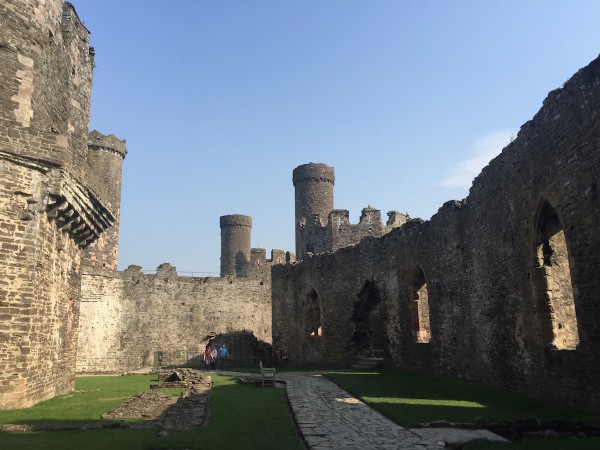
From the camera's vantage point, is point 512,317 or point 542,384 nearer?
point 542,384

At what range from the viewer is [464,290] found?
15016mm

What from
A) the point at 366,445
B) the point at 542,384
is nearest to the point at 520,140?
the point at 542,384

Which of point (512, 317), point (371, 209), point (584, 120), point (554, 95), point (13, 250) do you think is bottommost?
point (512, 317)

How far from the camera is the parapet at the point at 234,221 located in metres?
45.9

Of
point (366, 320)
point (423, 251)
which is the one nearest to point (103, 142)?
point (366, 320)

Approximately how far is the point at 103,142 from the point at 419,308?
21.6 metres

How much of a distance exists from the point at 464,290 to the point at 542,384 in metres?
4.42

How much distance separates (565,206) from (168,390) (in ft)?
36.7

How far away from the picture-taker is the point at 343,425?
8992 mm

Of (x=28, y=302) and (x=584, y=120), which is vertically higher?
(x=584, y=120)

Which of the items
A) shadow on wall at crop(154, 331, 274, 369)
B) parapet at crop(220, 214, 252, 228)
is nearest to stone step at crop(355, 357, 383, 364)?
shadow on wall at crop(154, 331, 274, 369)

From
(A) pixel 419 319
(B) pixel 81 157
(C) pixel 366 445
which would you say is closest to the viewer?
(C) pixel 366 445

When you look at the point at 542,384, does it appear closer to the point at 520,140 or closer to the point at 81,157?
the point at 520,140

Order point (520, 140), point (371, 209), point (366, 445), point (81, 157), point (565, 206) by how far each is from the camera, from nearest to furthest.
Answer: point (366, 445) → point (565, 206) → point (520, 140) → point (81, 157) → point (371, 209)
